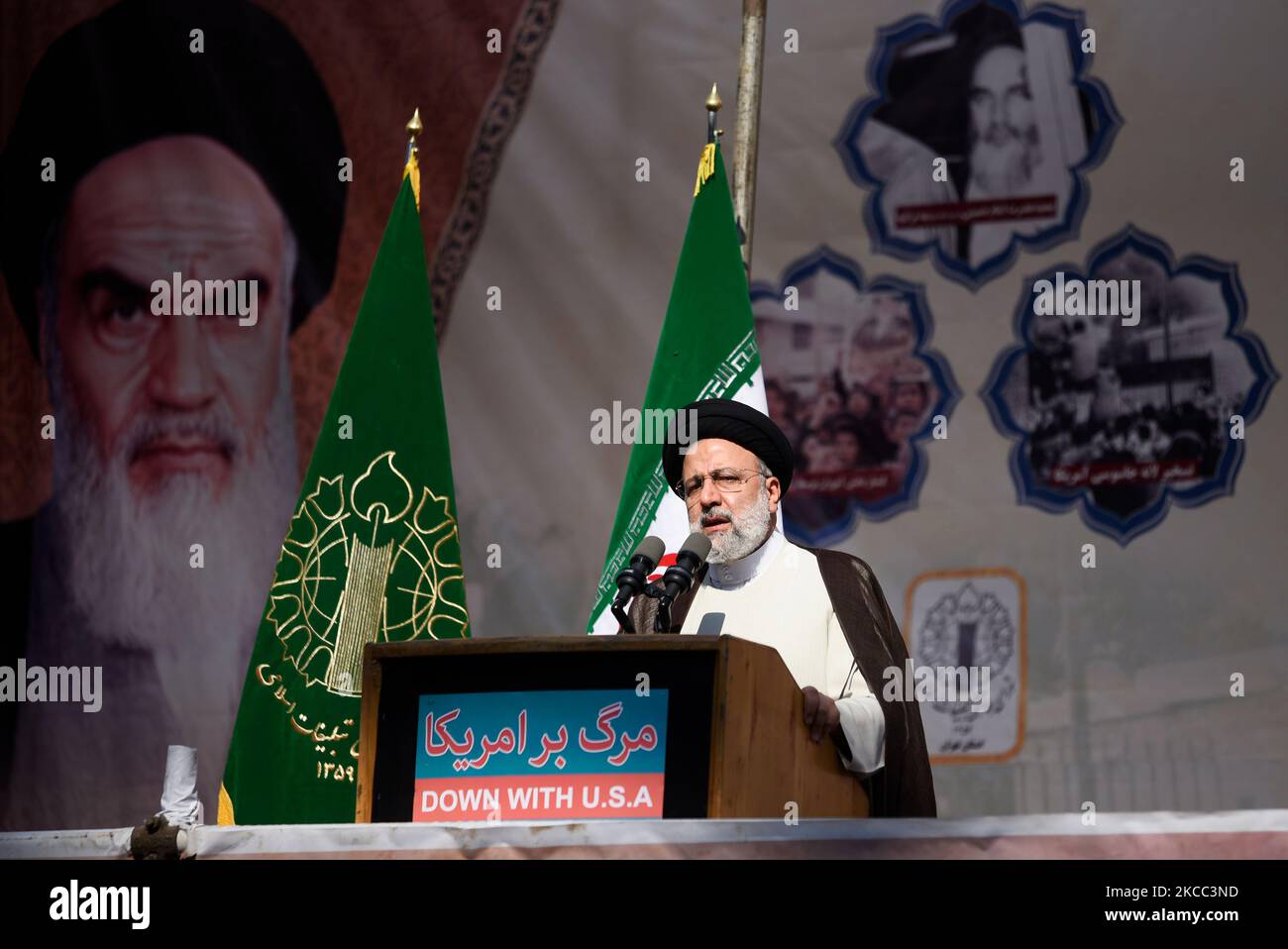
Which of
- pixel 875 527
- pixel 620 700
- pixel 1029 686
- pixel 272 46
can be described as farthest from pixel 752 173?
pixel 272 46

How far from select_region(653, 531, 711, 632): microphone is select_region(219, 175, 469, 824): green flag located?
1146 mm

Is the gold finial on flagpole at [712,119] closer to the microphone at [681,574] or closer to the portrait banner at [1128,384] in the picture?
the portrait banner at [1128,384]

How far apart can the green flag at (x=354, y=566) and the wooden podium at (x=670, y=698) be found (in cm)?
126

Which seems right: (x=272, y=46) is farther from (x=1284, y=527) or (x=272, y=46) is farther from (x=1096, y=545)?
(x=1284, y=527)

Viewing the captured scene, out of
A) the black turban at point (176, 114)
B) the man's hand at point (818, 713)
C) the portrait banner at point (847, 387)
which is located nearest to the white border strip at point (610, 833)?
the man's hand at point (818, 713)

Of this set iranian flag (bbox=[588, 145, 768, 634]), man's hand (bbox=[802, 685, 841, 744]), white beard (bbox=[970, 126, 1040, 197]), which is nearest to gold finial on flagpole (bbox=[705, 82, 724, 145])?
iranian flag (bbox=[588, 145, 768, 634])

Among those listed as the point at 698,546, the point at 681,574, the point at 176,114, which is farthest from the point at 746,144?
the point at 176,114

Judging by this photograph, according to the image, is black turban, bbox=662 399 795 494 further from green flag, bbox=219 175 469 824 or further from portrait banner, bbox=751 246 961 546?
portrait banner, bbox=751 246 961 546

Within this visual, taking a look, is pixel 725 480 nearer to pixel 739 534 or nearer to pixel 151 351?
pixel 739 534

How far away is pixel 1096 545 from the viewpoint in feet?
16.5

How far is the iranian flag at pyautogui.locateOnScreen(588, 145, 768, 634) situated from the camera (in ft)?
13.3

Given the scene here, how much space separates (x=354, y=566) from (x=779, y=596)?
125cm

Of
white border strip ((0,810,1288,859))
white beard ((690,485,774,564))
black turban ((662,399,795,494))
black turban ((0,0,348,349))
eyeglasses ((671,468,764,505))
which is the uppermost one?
black turban ((0,0,348,349))

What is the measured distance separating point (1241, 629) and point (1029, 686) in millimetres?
619
